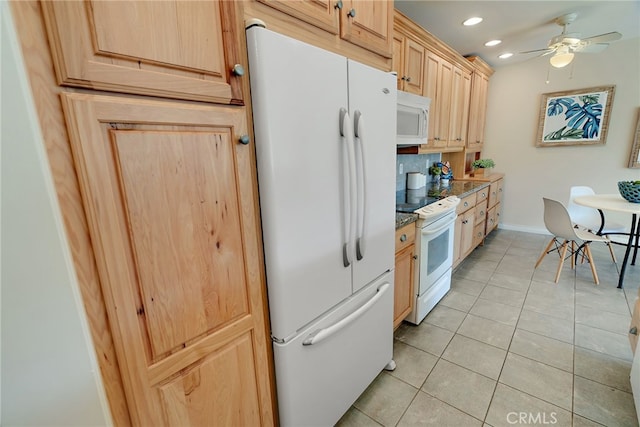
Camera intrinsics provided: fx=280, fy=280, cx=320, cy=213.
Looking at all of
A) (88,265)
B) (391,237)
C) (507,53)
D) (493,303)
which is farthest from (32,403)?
(507,53)

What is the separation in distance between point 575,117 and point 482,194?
183 centimetres

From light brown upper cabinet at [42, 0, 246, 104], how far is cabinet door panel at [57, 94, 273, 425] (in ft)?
0.14

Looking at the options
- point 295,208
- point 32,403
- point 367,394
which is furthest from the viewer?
point 367,394

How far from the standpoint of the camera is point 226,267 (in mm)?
868

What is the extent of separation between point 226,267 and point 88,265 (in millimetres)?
337

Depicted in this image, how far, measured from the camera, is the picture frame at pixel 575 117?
11.7 ft

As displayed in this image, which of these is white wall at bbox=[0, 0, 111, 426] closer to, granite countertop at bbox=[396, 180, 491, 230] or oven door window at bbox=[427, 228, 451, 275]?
granite countertop at bbox=[396, 180, 491, 230]

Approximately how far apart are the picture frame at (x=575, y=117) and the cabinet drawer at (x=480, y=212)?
1.51m

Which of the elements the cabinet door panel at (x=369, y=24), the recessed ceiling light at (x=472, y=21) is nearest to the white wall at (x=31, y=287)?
the cabinet door panel at (x=369, y=24)

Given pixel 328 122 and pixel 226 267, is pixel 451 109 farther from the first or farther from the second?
pixel 226 267

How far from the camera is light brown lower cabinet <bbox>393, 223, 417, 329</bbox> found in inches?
71.7

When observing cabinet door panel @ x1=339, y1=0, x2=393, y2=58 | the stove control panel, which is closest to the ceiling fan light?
the stove control panel

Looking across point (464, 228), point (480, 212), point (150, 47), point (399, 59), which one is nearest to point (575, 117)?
point (480, 212)

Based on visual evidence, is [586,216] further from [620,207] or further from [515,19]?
[515,19]
